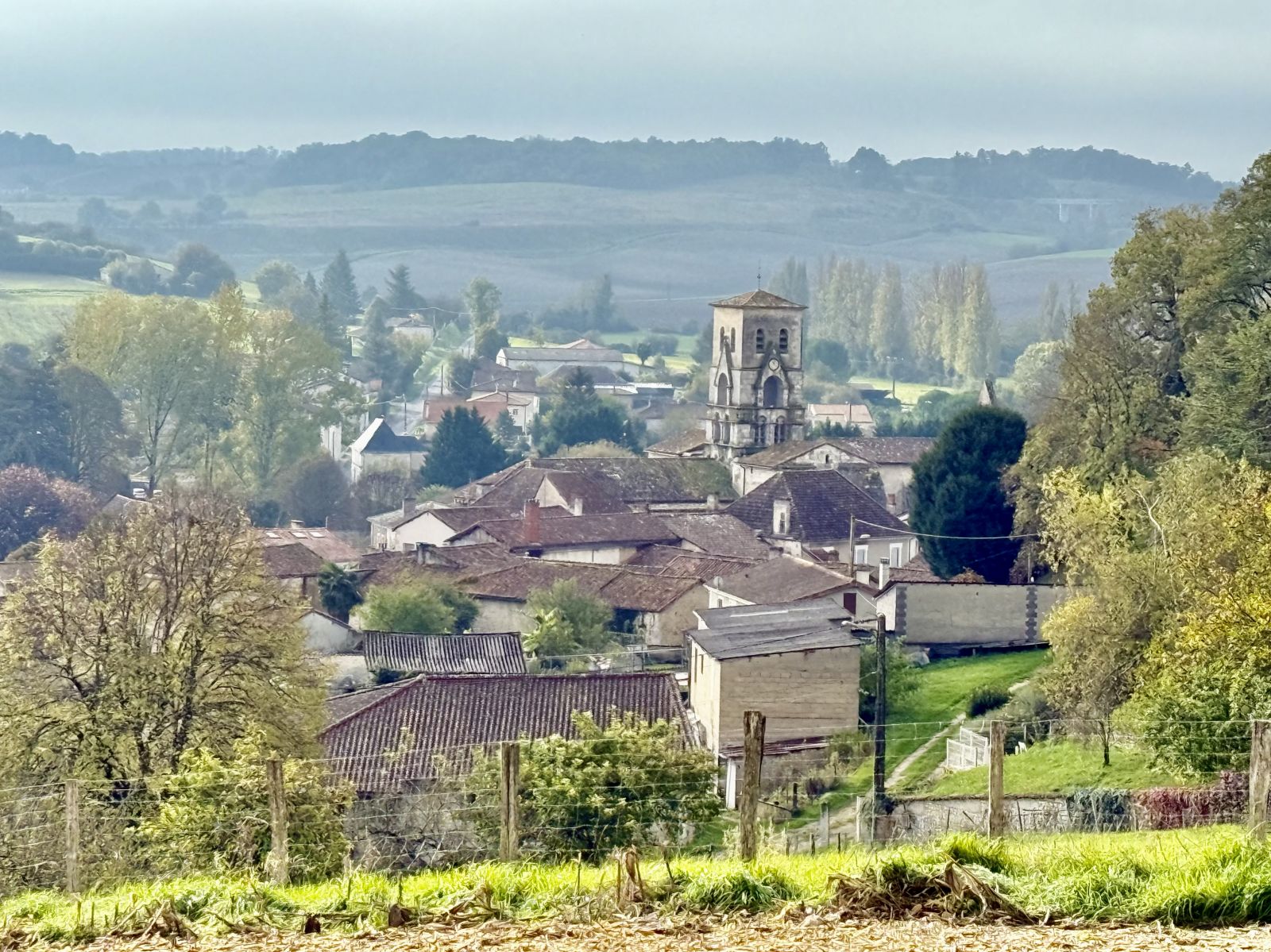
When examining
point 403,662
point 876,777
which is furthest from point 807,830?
point 403,662

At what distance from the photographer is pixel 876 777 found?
22.3 metres

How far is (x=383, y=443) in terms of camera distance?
84938 mm

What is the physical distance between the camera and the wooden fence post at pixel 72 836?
11.0 meters

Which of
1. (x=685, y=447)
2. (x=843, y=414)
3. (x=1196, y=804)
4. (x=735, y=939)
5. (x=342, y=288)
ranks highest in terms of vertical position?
(x=735, y=939)

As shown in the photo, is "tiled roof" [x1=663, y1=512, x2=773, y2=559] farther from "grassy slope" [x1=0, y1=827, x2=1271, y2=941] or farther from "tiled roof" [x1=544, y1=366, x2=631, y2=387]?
"tiled roof" [x1=544, y1=366, x2=631, y2=387]

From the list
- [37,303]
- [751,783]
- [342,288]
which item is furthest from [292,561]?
[342,288]

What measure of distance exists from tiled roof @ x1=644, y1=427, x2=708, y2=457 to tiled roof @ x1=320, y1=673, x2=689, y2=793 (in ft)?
124

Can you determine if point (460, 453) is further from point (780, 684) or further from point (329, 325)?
point (780, 684)

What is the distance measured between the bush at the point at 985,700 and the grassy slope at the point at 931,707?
9.1 inches

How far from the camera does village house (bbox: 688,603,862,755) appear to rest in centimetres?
2781

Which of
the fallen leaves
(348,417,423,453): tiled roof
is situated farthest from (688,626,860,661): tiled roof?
(348,417,423,453): tiled roof

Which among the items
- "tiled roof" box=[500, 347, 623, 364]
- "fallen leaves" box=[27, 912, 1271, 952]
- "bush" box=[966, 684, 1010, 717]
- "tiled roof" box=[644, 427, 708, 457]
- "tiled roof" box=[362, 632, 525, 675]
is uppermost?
"fallen leaves" box=[27, 912, 1271, 952]

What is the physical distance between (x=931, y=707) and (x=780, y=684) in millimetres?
4020

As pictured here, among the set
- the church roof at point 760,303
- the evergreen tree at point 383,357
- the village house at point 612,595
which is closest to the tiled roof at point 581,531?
the village house at point 612,595
